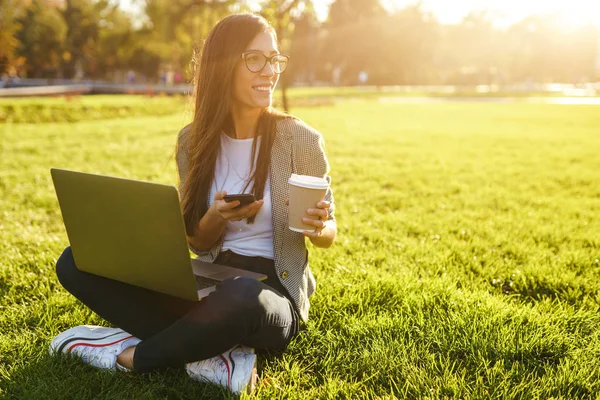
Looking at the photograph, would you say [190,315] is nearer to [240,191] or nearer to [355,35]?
[240,191]

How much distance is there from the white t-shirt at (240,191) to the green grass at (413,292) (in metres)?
0.50

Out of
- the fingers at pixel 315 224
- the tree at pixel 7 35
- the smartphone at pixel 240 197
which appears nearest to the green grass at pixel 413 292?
the fingers at pixel 315 224

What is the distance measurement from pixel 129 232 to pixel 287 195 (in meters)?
0.83

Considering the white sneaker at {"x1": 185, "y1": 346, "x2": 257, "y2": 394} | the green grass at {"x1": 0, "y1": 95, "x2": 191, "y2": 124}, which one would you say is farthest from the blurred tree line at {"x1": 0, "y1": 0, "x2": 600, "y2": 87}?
the white sneaker at {"x1": 185, "y1": 346, "x2": 257, "y2": 394}

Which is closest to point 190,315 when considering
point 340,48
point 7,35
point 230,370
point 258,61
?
point 230,370

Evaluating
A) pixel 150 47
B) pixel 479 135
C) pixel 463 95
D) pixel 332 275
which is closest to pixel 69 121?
pixel 479 135

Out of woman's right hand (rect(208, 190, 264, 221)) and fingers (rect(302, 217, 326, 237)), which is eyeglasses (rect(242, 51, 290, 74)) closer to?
woman's right hand (rect(208, 190, 264, 221))

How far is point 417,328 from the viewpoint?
279 centimetres

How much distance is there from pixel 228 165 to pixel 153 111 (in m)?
15.9

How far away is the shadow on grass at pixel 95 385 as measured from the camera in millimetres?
2254

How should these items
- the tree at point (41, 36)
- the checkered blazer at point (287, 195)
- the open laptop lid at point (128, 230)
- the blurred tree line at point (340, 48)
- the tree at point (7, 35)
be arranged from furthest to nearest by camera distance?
1. the blurred tree line at point (340, 48)
2. the tree at point (41, 36)
3. the tree at point (7, 35)
4. the checkered blazer at point (287, 195)
5. the open laptop lid at point (128, 230)

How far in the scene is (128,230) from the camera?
80.6 inches

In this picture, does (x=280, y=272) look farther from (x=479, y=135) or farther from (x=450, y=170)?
(x=479, y=135)

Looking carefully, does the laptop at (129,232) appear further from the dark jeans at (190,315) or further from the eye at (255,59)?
the eye at (255,59)
